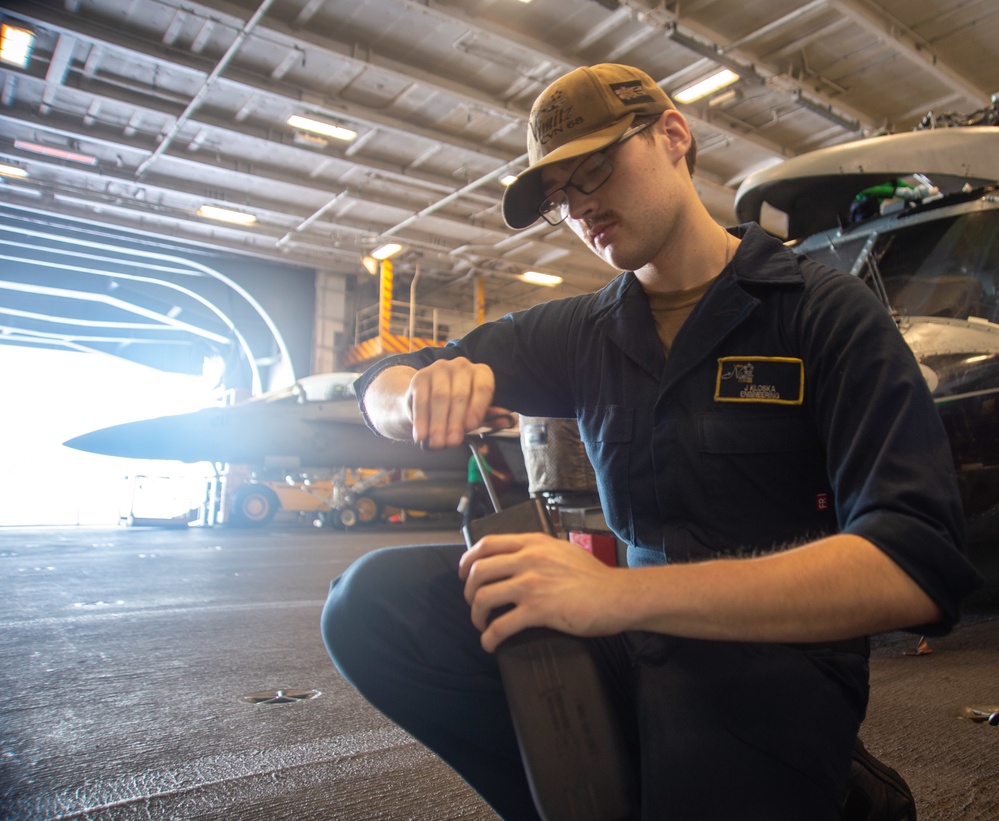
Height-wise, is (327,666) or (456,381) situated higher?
(456,381)

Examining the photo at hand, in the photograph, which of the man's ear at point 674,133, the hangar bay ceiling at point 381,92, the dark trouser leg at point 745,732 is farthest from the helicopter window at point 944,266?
the hangar bay ceiling at point 381,92

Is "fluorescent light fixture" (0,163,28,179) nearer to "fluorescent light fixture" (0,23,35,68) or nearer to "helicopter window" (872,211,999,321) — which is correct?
"fluorescent light fixture" (0,23,35,68)

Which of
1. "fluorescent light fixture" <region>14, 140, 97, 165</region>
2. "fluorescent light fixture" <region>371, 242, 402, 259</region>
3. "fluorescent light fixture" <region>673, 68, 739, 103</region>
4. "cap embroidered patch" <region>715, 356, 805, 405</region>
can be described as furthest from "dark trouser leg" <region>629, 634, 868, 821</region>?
"fluorescent light fixture" <region>371, 242, 402, 259</region>

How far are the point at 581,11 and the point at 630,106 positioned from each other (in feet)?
25.4

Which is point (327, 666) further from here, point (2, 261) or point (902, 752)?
point (2, 261)

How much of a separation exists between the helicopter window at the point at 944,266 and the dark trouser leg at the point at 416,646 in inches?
126

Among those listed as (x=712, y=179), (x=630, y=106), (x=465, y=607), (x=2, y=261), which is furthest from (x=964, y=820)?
(x=2, y=261)

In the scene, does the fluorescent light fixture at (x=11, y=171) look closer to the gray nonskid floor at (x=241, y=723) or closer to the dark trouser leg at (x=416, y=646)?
the gray nonskid floor at (x=241, y=723)

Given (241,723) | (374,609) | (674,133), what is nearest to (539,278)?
(241,723)

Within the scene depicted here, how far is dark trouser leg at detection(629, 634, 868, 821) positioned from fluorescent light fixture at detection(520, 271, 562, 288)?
1589 centimetres

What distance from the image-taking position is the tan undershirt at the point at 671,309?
1182 mm

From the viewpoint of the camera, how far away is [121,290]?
15.5 metres

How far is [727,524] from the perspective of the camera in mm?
994

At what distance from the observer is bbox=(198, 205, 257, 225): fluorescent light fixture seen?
1277 centimetres
